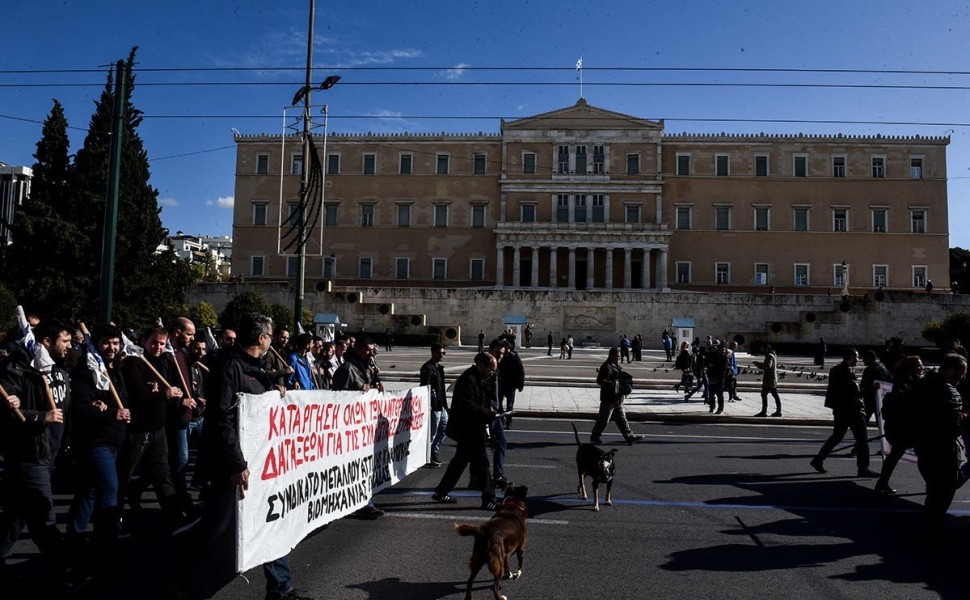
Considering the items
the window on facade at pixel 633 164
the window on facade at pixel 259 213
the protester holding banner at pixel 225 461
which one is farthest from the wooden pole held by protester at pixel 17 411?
the window on facade at pixel 259 213

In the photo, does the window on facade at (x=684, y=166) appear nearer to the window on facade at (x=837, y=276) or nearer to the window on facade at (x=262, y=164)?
the window on facade at (x=837, y=276)

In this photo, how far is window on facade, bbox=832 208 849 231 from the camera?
5269cm

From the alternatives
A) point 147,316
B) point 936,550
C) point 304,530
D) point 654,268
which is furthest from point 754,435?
point 654,268

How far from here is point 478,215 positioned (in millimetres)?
54938

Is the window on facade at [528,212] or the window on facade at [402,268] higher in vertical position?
the window on facade at [528,212]

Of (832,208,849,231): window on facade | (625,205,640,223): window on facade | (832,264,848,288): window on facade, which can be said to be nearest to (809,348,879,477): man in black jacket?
(625,205,640,223): window on facade

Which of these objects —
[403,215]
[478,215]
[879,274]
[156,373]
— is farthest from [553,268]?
[156,373]

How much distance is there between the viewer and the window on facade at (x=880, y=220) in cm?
5234

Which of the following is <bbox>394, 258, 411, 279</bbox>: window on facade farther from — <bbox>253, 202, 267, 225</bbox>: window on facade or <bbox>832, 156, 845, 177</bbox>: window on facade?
<bbox>832, 156, 845, 177</bbox>: window on facade

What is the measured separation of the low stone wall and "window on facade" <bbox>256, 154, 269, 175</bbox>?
15.2 meters

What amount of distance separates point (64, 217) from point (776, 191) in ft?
159

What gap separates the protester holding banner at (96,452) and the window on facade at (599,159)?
2024 inches

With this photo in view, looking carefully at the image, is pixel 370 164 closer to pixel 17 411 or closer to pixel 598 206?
pixel 598 206

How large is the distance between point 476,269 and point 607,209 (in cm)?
1156
